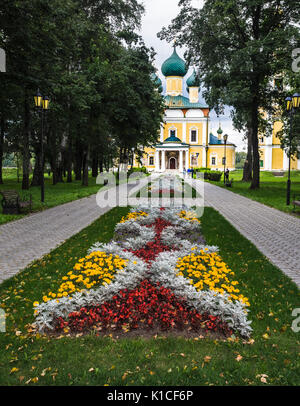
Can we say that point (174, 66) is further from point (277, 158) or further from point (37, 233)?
point (37, 233)

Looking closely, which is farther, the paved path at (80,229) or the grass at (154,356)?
the paved path at (80,229)

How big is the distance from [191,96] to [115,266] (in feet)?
226

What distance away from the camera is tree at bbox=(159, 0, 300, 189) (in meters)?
19.3

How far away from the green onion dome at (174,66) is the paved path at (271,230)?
5490 cm

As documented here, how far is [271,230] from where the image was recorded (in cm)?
951

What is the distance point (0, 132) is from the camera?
26922 mm

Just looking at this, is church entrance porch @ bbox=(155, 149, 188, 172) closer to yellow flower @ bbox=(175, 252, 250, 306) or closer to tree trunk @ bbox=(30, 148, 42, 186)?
tree trunk @ bbox=(30, 148, 42, 186)

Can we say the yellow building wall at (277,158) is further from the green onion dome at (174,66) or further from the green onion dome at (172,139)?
the green onion dome at (174,66)

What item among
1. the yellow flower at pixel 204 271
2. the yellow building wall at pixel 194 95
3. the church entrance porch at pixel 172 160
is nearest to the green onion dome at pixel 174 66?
the yellow building wall at pixel 194 95

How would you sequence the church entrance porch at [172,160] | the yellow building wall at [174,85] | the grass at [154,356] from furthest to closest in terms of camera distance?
the church entrance porch at [172,160] < the yellow building wall at [174,85] < the grass at [154,356]

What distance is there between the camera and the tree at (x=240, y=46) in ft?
63.3

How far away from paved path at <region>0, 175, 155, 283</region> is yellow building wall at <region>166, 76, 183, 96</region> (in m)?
57.5

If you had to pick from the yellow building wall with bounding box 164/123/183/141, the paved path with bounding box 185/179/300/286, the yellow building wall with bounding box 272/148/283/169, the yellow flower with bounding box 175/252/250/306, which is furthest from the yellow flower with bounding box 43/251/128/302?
the yellow building wall with bounding box 164/123/183/141
